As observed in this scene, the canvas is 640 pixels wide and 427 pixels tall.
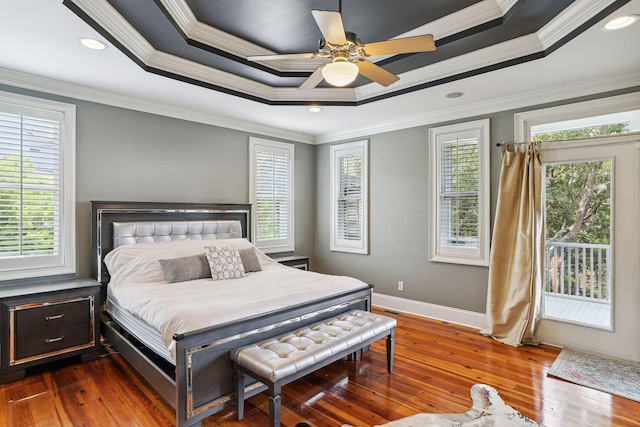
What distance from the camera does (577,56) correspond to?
2.79 metres

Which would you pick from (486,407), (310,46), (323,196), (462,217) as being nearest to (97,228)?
(310,46)

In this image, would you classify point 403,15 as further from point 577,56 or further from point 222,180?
point 222,180

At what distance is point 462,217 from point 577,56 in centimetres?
196

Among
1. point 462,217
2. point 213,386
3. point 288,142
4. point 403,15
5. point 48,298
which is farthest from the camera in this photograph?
point 288,142

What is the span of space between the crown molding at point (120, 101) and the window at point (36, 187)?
13 centimetres

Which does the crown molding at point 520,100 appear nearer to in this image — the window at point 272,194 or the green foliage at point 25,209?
the window at point 272,194

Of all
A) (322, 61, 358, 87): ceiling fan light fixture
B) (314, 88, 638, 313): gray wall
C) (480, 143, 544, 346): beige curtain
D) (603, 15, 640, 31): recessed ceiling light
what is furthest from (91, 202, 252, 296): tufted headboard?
(603, 15, 640, 31): recessed ceiling light

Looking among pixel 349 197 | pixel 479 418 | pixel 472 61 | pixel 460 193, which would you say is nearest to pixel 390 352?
pixel 479 418

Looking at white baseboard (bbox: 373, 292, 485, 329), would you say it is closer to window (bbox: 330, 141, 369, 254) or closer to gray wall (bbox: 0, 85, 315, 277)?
window (bbox: 330, 141, 369, 254)

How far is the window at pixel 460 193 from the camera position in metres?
3.99

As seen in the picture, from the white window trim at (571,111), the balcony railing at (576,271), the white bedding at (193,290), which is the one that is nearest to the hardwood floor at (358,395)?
the white bedding at (193,290)

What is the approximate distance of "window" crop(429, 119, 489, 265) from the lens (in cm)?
399

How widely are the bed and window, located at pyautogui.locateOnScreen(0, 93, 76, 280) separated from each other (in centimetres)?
29

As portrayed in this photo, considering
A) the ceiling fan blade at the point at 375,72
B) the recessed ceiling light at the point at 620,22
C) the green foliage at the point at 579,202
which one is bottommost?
the green foliage at the point at 579,202
